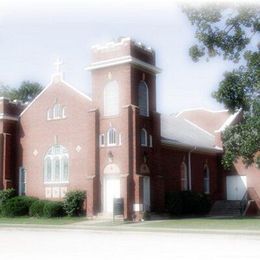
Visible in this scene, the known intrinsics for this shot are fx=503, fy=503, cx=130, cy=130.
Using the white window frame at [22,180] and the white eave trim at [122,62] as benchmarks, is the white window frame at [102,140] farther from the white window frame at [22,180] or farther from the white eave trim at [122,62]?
the white window frame at [22,180]

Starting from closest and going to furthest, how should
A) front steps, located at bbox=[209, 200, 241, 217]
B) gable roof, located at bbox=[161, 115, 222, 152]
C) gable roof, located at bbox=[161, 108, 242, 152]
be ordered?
gable roof, located at bbox=[161, 115, 222, 152] < front steps, located at bbox=[209, 200, 241, 217] < gable roof, located at bbox=[161, 108, 242, 152]

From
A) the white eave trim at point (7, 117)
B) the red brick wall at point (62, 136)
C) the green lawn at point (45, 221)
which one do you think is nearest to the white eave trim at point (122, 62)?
the red brick wall at point (62, 136)

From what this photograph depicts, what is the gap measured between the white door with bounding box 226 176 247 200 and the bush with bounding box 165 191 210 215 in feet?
13.0

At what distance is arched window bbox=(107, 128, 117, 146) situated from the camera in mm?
31250

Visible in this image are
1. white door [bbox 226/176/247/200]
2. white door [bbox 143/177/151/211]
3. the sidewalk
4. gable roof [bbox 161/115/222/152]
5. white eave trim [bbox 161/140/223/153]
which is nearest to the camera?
the sidewalk

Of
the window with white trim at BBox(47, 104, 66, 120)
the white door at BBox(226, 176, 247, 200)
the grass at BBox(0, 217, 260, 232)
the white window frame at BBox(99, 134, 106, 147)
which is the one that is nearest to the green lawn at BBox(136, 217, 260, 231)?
the grass at BBox(0, 217, 260, 232)

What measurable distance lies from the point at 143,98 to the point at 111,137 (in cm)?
336

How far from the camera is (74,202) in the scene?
1248 inches

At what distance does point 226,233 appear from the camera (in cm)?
2094

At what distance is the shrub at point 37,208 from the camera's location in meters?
32.1

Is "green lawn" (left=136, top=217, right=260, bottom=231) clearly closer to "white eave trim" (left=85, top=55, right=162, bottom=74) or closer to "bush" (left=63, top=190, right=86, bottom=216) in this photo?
"bush" (left=63, top=190, right=86, bottom=216)

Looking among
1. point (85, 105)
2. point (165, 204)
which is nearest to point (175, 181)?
point (165, 204)

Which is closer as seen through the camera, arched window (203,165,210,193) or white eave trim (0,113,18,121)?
white eave trim (0,113,18,121)

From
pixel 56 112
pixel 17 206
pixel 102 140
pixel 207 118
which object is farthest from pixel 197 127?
pixel 17 206
